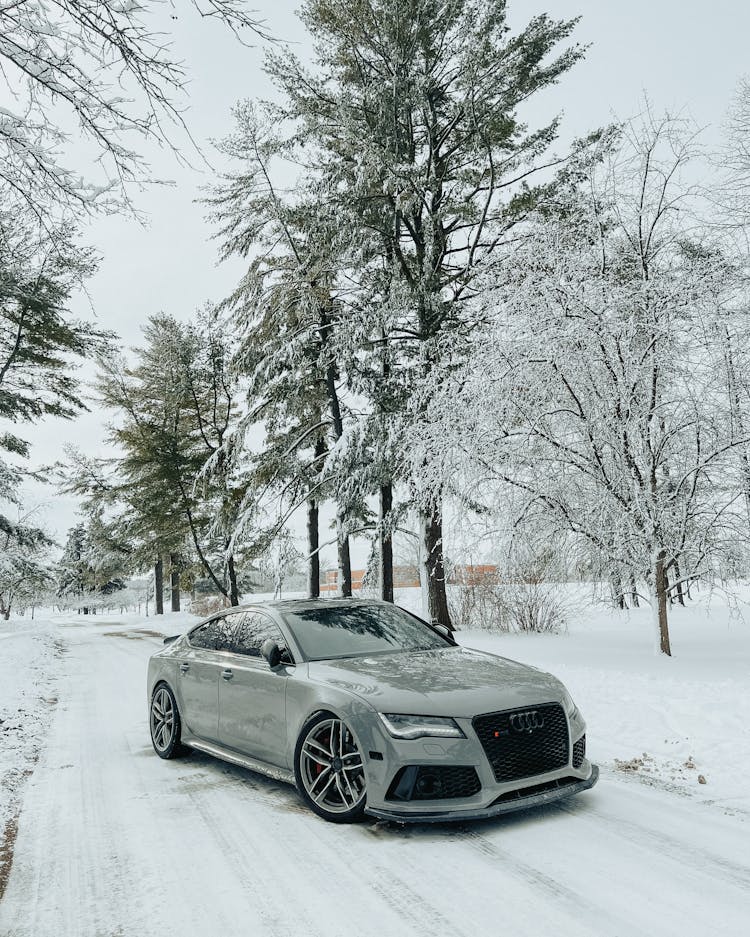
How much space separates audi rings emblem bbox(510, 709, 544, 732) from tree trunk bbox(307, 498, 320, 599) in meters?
17.6

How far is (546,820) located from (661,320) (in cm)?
820

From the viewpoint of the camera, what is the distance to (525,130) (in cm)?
1853

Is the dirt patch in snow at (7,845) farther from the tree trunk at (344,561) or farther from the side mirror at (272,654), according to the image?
the tree trunk at (344,561)

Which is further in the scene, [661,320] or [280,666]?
[661,320]

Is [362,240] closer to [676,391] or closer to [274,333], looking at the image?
[274,333]

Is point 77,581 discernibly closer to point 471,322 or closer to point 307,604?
point 471,322

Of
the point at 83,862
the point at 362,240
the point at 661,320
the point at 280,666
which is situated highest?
the point at 362,240

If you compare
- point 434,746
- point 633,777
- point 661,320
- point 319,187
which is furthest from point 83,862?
point 319,187

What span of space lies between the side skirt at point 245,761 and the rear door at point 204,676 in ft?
0.25

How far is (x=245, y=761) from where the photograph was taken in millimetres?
5992

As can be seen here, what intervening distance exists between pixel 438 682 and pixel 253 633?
2.02 metres

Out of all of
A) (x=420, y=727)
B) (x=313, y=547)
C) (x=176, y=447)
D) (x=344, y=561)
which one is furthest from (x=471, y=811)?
(x=176, y=447)

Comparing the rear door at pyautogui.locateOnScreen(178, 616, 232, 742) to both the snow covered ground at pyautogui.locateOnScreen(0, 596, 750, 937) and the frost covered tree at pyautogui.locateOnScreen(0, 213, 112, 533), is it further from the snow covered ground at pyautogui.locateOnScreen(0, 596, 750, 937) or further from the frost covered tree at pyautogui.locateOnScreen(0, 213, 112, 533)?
the frost covered tree at pyautogui.locateOnScreen(0, 213, 112, 533)

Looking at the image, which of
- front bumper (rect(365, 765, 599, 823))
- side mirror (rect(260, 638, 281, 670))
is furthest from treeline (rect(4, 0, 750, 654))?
front bumper (rect(365, 765, 599, 823))
